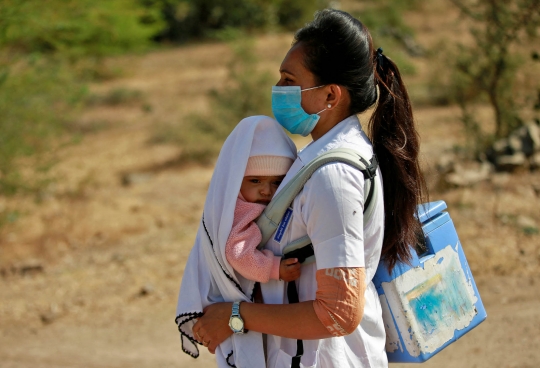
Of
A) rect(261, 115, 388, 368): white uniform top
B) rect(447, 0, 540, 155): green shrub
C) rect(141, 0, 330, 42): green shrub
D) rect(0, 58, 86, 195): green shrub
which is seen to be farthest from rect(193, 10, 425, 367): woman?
rect(141, 0, 330, 42): green shrub

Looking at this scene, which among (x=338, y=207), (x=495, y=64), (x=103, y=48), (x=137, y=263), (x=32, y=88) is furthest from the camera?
(x=103, y=48)

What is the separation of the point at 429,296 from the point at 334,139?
60 centimetres

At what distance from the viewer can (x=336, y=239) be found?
5.43 feet

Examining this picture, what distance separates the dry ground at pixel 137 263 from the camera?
4.50 m

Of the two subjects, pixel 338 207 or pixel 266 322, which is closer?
pixel 338 207

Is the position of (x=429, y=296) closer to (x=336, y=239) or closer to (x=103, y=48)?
(x=336, y=239)

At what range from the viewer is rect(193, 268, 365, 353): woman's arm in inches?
66.4

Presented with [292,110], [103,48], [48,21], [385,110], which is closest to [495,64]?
[48,21]

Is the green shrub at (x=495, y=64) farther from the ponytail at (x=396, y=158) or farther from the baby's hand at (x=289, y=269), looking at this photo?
the baby's hand at (x=289, y=269)

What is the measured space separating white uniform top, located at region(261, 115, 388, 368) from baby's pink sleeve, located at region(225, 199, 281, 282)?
0.18ft

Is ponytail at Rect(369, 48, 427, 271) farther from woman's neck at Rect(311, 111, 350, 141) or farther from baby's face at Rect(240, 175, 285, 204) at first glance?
baby's face at Rect(240, 175, 285, 204)

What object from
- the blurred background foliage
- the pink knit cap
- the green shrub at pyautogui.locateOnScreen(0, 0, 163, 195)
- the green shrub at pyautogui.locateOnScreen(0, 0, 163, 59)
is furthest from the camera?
the blurred background foliage

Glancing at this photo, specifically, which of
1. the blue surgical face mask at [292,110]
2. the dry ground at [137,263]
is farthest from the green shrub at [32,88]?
the blue surgical face mask at [292,110]

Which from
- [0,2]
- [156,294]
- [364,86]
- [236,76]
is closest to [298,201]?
[364,86]
